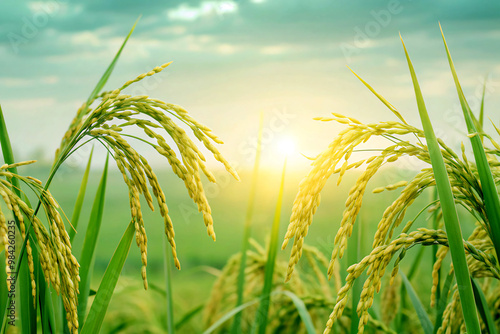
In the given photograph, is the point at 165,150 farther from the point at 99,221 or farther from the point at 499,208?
the point at 499,208

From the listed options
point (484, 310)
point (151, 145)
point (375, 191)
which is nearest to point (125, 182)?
point (151, 145)

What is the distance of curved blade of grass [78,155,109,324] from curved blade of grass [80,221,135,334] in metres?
0.17

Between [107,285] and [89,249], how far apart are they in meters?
0.25

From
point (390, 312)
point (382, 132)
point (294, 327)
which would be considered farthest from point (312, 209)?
point (390, 312)

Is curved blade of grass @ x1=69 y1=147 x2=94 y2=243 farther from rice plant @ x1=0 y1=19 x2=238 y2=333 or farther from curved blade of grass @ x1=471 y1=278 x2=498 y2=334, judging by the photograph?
curved blade of grass @ x1=471 y1=278 x2=498 y2=334

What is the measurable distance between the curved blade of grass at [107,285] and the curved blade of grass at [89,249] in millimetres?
172

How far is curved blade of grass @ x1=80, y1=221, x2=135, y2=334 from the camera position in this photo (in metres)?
1.13

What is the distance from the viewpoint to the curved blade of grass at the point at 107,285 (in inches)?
44.6

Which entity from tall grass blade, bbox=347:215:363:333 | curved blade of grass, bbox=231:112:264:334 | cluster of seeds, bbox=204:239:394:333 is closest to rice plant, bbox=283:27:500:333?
tall grass blade, bbox=347:215:363:333

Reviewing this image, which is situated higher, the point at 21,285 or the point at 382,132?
the point at 382,132

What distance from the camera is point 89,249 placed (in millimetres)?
1352

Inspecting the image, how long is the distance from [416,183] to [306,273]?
148 centimetres

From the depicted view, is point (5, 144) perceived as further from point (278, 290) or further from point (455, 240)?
point (278, 290)

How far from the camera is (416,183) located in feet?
3.31
